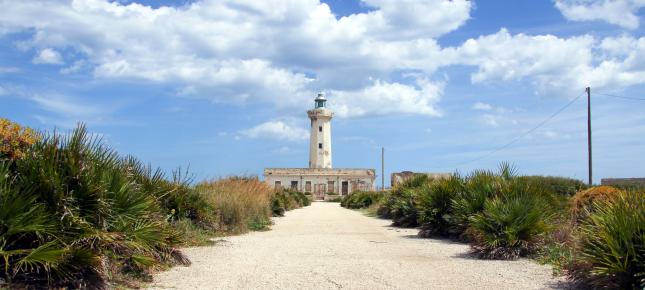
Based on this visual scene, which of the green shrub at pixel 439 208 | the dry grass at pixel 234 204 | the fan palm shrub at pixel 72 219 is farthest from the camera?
the dry grass at pixel 234 204

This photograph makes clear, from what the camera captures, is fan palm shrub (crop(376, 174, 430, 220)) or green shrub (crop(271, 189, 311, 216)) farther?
green shrub (crop(271, 189, 311, 216))

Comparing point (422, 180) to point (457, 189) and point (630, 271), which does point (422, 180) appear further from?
point (630, 271)

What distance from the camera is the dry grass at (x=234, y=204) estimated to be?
756 inches

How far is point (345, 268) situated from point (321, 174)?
7854 cm

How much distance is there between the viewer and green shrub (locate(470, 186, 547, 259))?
1266 centimetres

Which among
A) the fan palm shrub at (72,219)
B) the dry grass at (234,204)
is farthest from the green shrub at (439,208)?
the fan palm shrub at (72,219)

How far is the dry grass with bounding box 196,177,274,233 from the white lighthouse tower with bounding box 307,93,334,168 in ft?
210

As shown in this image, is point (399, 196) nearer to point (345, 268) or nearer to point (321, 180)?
point (345, 268)

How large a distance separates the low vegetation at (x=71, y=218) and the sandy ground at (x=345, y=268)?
68 centimetres

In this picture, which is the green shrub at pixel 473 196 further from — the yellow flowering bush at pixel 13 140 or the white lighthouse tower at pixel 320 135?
the white lighthouse tower at pixel 320 135

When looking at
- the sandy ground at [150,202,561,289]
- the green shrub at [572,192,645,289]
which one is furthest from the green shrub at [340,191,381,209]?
the green shrub at [572,192,645,289]

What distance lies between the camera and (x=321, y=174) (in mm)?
→ 89500

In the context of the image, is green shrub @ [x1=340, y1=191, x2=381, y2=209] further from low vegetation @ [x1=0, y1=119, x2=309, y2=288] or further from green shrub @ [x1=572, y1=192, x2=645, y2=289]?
green shrub @ [x1=572, y1=192, x2=645, y2=289]

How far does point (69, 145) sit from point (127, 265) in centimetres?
190
